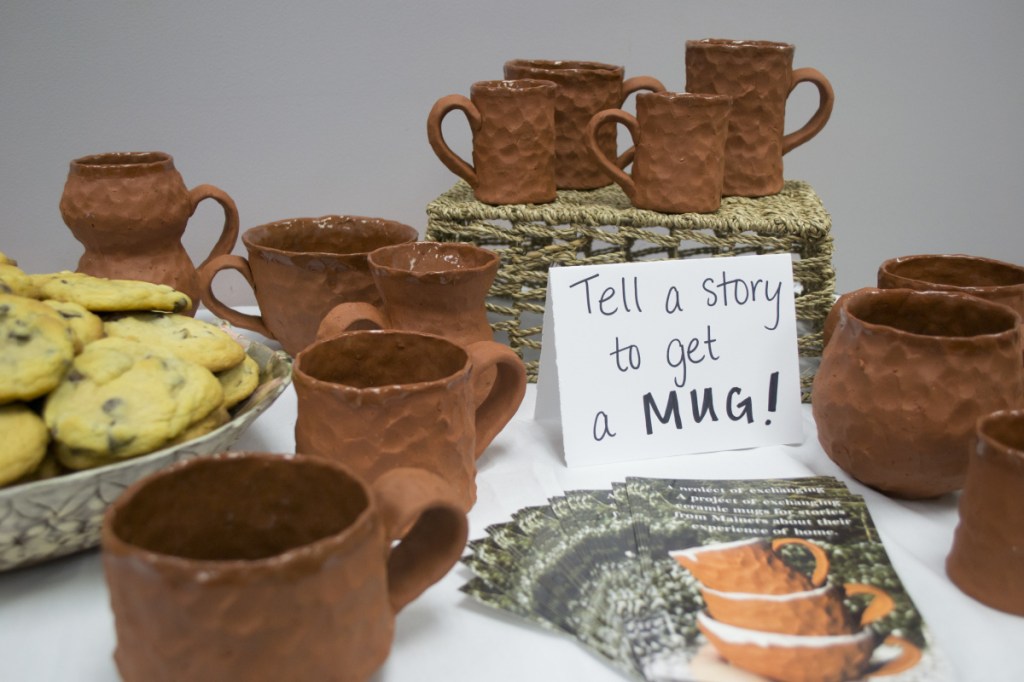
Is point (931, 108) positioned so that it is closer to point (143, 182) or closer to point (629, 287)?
point (629, 287)

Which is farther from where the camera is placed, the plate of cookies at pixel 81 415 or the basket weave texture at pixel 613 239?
the basket weave texture at pixel 613 239

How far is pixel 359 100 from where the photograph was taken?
151 centimetres

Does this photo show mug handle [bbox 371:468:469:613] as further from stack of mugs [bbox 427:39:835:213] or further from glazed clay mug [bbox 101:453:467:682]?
stack of mugs [bbox 427:39:835:213]

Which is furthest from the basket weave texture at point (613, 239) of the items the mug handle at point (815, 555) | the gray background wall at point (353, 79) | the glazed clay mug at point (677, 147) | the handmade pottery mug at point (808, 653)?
the gray background wall at point (353, 79)

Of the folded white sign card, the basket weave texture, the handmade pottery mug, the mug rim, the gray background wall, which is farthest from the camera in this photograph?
the gray background wall

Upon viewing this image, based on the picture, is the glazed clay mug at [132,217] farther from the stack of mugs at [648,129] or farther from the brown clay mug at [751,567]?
the brown clay mug at [751,567]

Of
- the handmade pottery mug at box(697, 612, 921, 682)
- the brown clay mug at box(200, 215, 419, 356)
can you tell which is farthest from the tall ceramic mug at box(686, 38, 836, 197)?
the handmade pottery mug at box(697, 612, 921, 682)

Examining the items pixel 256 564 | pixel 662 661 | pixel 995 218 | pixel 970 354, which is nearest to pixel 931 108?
pixel 995 218

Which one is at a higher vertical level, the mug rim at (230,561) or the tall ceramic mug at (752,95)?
the tall ceramic mug at (752,95)

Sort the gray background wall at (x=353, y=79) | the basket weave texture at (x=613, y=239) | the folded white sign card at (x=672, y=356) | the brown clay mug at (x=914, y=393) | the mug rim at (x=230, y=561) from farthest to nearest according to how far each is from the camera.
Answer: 1. the gray background wall at (x=353, y=79)
2. the basket weave texture at (x=613, y=239)
3. the folded white sign card at (x=672, y=356)
4. the brown clay mug at (x=914, y=393)
5. the mug rim at (x=230, y=561)

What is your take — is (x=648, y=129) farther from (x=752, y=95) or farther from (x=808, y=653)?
(x=808, y=653)

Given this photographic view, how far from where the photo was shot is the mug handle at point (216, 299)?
0.98m

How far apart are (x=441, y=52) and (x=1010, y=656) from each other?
3.87 feet

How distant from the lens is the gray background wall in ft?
4.69
